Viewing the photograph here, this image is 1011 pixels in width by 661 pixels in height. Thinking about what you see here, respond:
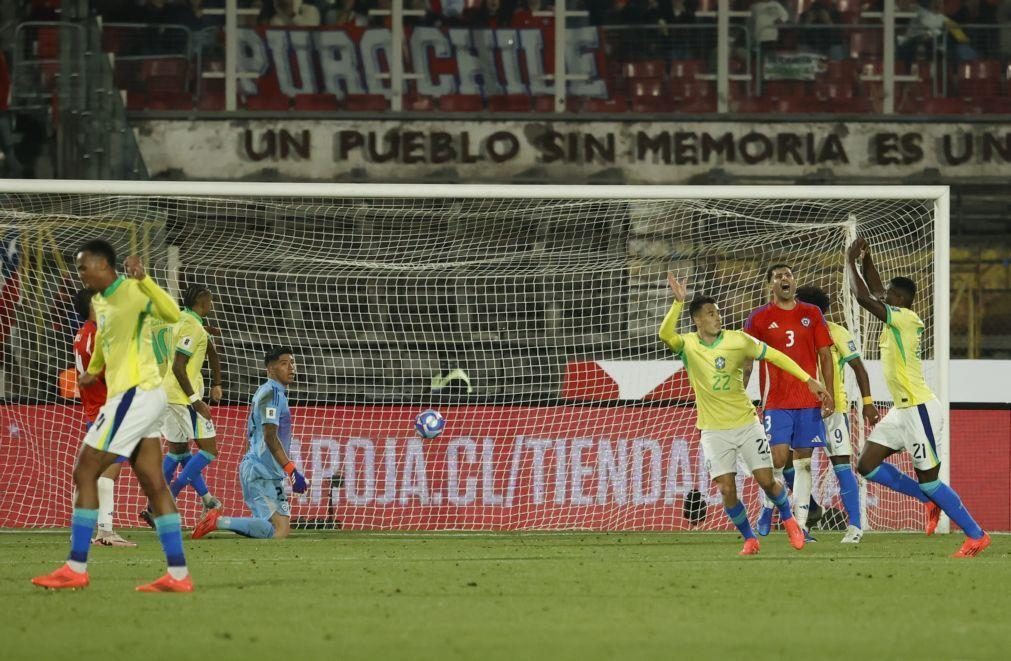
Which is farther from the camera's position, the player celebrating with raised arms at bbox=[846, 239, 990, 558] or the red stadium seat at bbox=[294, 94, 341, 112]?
the red stadium seat at bbox=[294, 94, 341, 112]

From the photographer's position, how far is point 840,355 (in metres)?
13.2

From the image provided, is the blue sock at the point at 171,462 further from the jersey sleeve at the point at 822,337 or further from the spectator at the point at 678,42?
the spectator at the point at 678,42

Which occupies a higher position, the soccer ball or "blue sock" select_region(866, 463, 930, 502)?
the soccer ball

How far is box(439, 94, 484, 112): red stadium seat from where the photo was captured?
21328 mm

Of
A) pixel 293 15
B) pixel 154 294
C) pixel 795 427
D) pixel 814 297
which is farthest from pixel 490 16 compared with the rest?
pixel 154 294

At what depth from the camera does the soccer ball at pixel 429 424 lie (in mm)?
15203

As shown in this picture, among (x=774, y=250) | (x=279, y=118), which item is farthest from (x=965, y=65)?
(x=279, y=118)

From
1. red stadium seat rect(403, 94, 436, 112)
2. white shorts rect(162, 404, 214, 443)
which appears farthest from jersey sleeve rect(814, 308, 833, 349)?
red stadium seat rect(403, 94, 436, 112)

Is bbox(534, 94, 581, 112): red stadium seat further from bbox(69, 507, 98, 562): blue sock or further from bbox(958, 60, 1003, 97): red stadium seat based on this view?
bbox(69, 507, 98, 562): blue sock

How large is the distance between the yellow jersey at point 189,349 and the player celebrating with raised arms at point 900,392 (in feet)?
16.2

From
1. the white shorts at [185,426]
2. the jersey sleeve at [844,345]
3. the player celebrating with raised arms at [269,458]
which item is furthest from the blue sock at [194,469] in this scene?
the jersey sleeve at [844,345]

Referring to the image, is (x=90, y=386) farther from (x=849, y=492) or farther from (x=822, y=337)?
(x=849, y=492)

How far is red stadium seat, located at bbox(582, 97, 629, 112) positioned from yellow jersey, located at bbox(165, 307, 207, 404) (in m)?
9.21

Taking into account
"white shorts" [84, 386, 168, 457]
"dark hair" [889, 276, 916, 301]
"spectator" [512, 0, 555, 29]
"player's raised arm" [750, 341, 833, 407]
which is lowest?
→ "white shorts" [84, 386, 168, 457]
